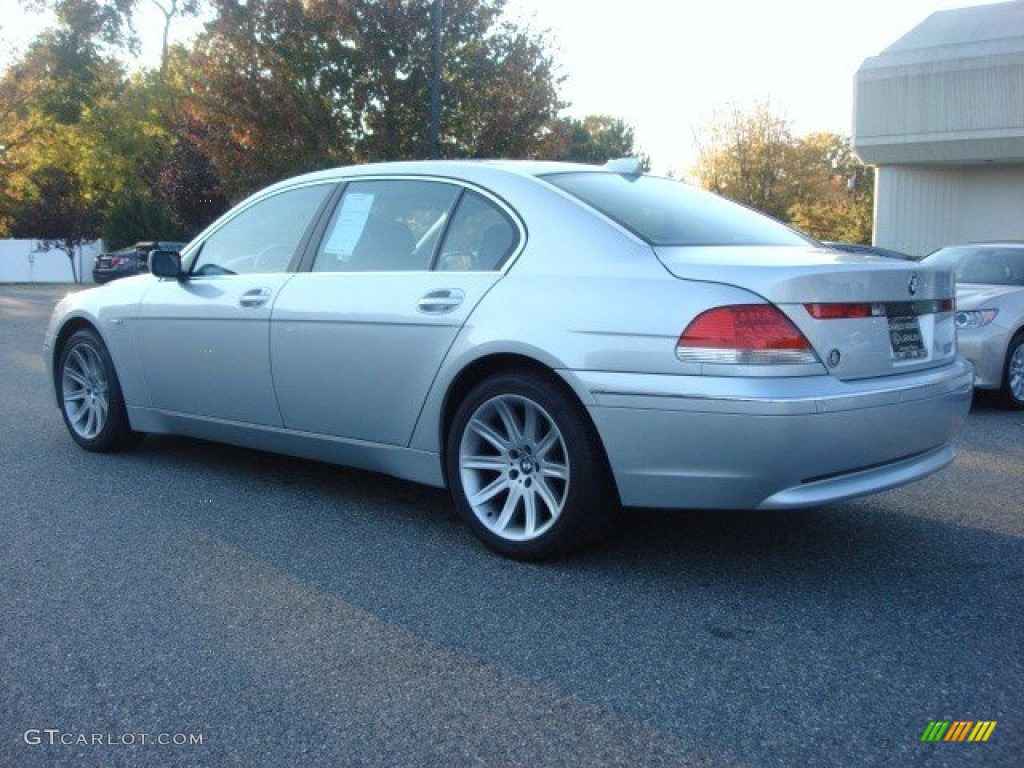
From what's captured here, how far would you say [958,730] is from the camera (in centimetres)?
292

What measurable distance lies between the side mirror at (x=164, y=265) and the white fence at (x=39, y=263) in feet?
138

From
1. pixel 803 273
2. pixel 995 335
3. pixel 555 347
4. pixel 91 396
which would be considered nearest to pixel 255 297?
pixel 91 396

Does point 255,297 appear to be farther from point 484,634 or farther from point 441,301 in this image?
point 484,634

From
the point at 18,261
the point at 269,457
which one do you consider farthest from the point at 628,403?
the point at 18,261

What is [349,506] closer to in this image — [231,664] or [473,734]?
[231,664]

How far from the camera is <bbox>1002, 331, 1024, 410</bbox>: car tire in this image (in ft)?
29.3

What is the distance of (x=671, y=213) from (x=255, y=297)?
80.2 inches

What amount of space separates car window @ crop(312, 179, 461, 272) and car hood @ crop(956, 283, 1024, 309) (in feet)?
17.7

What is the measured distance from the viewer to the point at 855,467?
4004mm

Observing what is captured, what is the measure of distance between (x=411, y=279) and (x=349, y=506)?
1.20 m

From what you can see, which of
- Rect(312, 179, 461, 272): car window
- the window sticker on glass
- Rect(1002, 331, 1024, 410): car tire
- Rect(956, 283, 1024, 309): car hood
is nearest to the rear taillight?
Rect(312, 179, 461, 272): car window

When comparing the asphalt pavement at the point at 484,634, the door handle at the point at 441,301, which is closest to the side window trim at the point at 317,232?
the door handle at the point at 441,301

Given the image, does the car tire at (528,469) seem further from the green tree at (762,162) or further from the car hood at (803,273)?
the green tree at (762,162)
